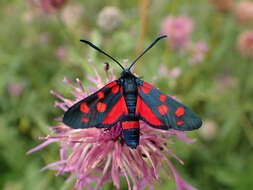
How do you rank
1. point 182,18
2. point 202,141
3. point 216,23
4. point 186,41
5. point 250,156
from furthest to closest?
point 216,23, point 182,18, point 186,41, point 202,141, point 250,156

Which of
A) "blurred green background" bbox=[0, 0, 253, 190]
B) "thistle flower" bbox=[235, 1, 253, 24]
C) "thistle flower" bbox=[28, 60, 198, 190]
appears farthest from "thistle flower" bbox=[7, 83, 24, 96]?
"thistle flower" bbox=[235, 1, 253, 24]

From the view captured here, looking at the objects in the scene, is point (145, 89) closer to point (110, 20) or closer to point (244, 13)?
point (110, 20)

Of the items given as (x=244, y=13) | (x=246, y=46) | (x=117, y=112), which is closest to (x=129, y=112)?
(x=117, y=112)

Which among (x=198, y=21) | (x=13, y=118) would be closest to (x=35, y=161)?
(x=13, y=118)

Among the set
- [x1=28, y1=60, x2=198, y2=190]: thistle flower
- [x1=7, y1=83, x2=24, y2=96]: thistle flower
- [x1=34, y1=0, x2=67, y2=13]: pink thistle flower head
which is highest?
[x1=34, y1=0, x2=67, y2=13]: pink thistle flower head

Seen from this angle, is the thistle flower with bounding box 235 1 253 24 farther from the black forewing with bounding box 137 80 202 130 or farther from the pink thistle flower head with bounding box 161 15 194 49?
the black forewing with bounding box 137 80 202 130

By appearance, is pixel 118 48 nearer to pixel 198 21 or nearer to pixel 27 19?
pixel 27 19
